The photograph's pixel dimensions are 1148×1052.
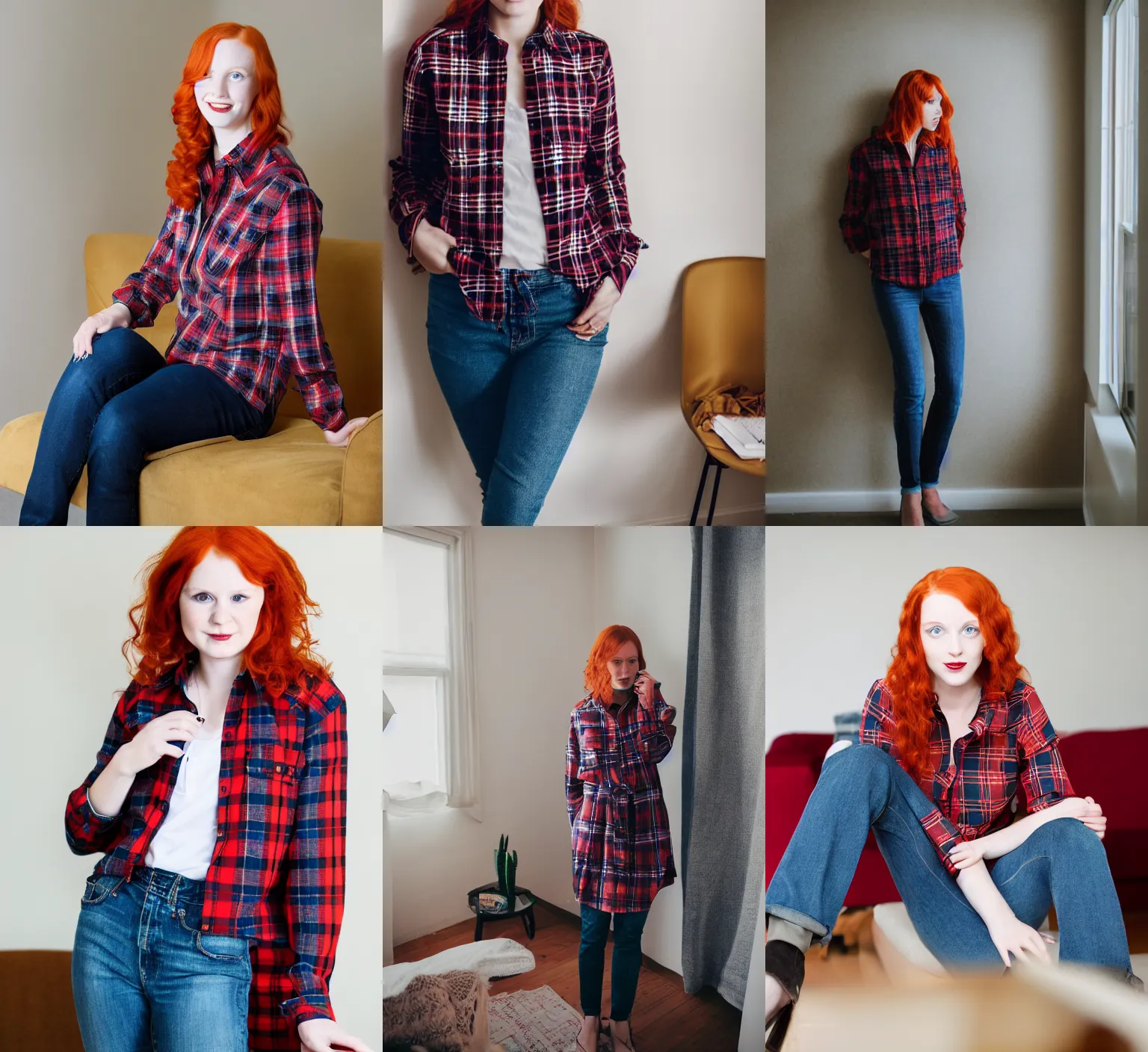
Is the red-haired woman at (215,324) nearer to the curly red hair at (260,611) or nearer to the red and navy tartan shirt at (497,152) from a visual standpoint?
the curly red hair at (260,611)

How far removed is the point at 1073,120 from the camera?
1.88 m

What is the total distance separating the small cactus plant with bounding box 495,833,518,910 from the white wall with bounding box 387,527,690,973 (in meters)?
0.01

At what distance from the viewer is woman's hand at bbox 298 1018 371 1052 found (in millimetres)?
1451

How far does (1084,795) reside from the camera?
5.10ft

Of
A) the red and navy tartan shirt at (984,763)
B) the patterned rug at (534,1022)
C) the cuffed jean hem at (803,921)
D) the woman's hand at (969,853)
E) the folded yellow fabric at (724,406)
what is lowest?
the patterned rug at (534,1022)

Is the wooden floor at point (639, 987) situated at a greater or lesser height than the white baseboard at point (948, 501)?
lesser

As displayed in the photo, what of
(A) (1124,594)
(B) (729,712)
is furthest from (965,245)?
(B) (729,712)

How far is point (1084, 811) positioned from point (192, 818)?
1.47m

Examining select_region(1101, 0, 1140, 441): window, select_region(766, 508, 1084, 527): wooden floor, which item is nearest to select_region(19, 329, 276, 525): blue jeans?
select_region(766, 508, 1084, 527): wooden floor

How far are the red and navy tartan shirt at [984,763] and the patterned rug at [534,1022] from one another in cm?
68

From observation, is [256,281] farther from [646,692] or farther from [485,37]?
[646,692]

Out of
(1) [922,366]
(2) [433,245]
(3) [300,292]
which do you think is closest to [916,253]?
(1) [922,366]

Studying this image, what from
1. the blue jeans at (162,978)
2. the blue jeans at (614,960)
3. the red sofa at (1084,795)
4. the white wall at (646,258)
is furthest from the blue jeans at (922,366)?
the blue jeans at (162,978)

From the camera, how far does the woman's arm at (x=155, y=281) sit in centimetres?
154
